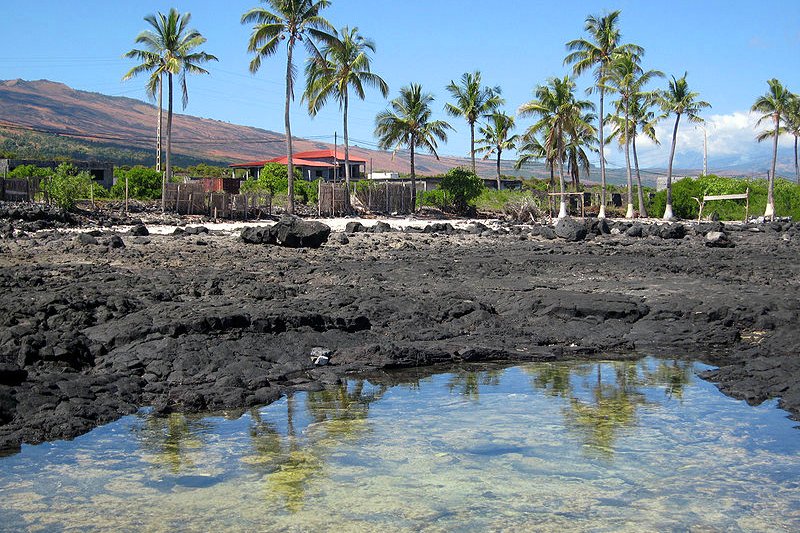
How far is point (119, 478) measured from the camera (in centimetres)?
691

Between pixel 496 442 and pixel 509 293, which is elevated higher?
pixel 509 293

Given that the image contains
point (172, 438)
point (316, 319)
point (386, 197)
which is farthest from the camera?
point (386, 197)

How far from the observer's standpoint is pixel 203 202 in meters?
36.8

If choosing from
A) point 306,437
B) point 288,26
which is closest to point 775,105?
point 288,26

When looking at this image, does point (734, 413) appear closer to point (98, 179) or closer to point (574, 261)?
point (574, 261)

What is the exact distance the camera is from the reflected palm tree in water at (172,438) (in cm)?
732

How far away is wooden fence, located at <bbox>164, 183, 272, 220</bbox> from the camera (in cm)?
3583

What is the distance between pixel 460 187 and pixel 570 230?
25.0 metres

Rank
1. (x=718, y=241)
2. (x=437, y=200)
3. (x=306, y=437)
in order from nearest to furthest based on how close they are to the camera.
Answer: (x=306, y=437)
(x=718, y=241)
(x=437, y=200)

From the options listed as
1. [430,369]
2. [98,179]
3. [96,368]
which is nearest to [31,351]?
[96,368]

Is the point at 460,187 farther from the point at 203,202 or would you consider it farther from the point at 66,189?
the point at 66,189

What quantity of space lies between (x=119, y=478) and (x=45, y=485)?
533 millimetres

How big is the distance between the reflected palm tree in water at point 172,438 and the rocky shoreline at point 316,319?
0.29 meters

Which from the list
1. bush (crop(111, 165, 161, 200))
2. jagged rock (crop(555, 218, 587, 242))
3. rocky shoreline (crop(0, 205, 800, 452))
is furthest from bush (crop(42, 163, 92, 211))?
jagged rock (crop(555, 218, 587, 242))
